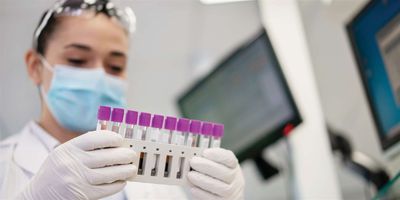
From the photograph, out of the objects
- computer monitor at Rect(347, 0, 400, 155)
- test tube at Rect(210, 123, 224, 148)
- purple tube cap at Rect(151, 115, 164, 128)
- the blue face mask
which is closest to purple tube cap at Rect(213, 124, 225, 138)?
test tube at Rect(210, 123, 224, 148)

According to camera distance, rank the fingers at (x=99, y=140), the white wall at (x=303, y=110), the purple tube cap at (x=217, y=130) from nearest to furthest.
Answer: the fingers at (x=99, y=140)
the purple tube cap at (x=217, y=130)
the white wall at (x=303, y=110)

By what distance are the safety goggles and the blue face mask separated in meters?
0.12

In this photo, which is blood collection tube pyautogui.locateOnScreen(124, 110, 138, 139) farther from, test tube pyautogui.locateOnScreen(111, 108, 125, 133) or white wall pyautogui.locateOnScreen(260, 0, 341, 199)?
white wall pyautogui.locateOnScreen(260, 0, 341, 199)

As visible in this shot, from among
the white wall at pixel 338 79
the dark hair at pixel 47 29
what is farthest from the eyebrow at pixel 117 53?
the white wall at pixel 338 79

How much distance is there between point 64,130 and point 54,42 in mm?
229

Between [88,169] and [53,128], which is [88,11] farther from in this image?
[88,169]

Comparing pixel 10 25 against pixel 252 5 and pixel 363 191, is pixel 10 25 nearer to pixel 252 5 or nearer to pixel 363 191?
pixel 252 5

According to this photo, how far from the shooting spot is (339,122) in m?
2.14

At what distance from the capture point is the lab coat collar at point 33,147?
942 mm

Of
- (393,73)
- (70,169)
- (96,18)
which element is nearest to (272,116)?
(393,73)

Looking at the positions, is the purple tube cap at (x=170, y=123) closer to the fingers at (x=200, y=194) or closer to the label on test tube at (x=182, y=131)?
the label on test tube at (x=182, y=131)

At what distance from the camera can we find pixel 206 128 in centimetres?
85

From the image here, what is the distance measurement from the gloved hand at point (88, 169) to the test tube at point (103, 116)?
0.02 meters

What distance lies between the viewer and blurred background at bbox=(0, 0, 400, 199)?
1.09 metres
